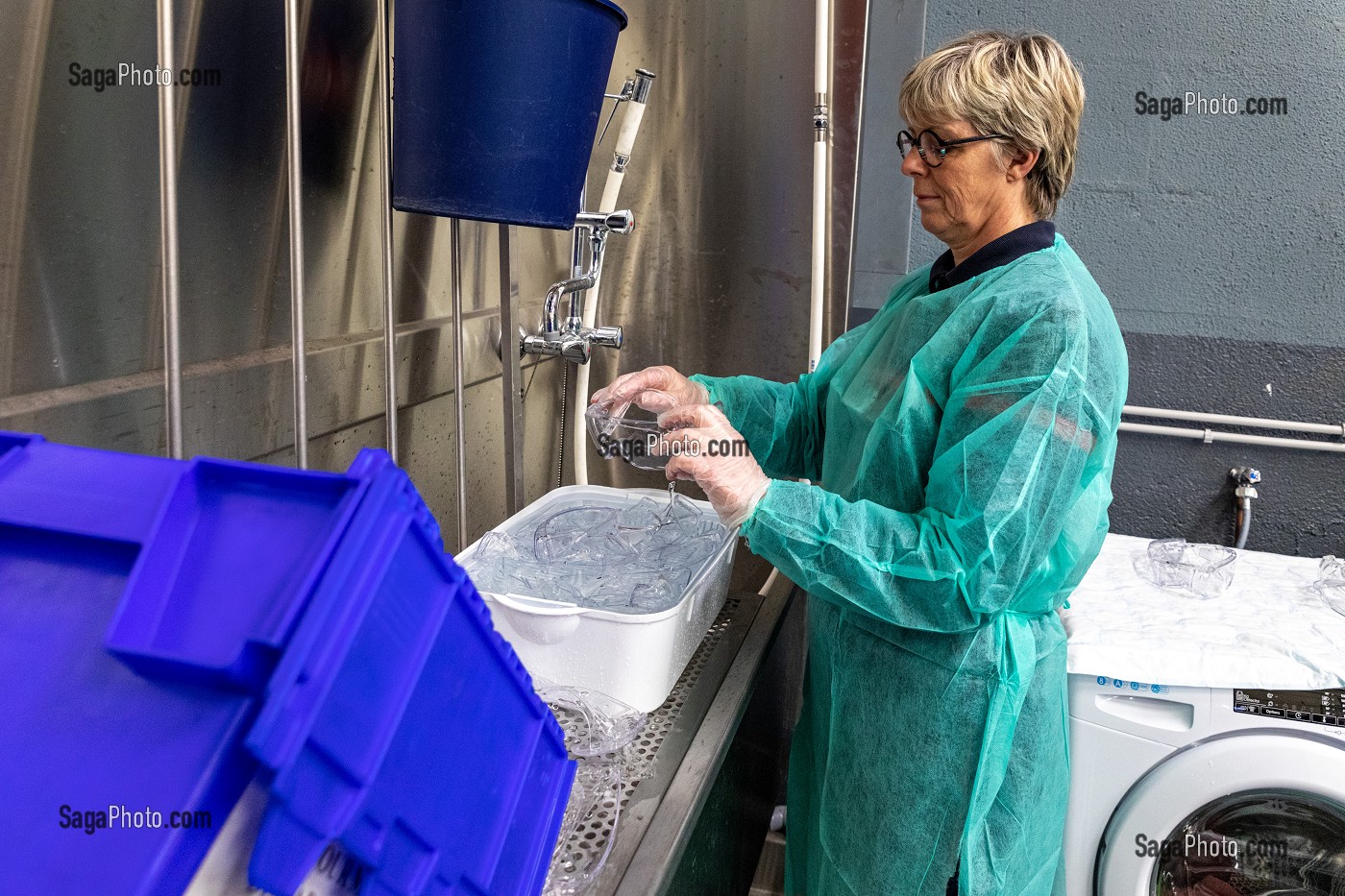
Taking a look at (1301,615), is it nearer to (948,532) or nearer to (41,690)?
(948,532)

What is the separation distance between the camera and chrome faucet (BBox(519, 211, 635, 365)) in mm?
1651

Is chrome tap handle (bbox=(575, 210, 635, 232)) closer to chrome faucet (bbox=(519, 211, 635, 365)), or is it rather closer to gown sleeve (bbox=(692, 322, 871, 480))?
chrome faucet (bbox=(519, 211, 635, 365))

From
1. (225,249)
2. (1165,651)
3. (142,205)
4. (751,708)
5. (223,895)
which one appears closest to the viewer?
(223,895)

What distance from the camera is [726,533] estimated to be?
1.35 metres

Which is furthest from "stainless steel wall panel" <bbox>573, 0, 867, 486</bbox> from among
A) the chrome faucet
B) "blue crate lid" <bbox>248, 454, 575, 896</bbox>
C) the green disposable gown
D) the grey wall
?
"blue crate lid" <bbox>248, 454, 575, 896</bbox>

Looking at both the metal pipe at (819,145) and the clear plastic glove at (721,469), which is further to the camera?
the metal pipe at (819,145)

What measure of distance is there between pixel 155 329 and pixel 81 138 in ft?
0.77

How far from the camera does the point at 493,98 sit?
1170 mm

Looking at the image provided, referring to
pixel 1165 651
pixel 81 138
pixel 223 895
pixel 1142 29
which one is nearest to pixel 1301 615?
pixel 1165 651

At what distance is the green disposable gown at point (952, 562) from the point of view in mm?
1006

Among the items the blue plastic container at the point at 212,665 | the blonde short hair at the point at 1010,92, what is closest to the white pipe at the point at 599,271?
the blonde short hair at the point at 1010,92
